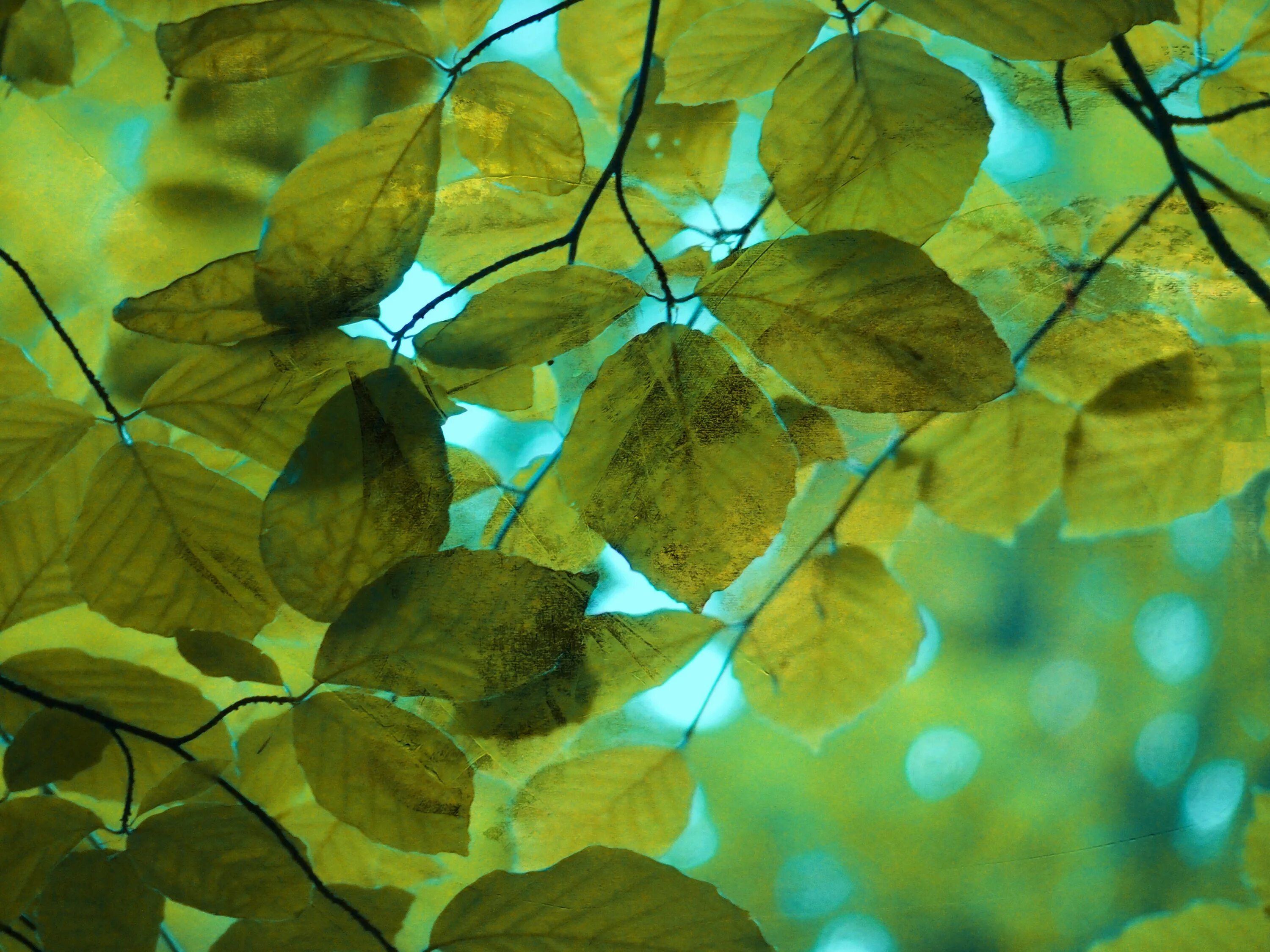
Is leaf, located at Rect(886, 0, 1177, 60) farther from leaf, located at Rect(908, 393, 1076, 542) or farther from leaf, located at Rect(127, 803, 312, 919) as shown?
leaf, located at Rect(127, 803, 312, 919)

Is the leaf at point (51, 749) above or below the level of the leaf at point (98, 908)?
above

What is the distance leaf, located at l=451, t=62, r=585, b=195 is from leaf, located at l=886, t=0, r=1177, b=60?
0.25ft

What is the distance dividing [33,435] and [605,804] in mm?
163

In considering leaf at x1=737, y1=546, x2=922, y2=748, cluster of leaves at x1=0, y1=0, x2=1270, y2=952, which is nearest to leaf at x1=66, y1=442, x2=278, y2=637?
cluster of leaves at x1=0, y1=0, x2=1270, y2=952

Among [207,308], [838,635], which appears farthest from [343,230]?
[838,635]

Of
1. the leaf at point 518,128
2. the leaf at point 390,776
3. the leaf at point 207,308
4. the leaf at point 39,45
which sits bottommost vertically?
the leaf at point 390,776

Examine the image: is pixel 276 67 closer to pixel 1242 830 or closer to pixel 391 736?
pixel 391 736

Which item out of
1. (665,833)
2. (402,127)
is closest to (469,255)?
→ (402,127)

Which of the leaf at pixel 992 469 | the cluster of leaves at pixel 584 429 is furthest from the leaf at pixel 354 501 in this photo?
the leaf at pixel 992 469

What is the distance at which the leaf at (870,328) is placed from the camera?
15 cm

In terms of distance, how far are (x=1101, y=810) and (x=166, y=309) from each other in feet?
0.72

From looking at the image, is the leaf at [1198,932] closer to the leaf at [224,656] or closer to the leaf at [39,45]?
the leaf at [224,656]

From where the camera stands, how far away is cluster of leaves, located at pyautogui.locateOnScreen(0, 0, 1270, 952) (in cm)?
16

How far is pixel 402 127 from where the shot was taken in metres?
0.18
